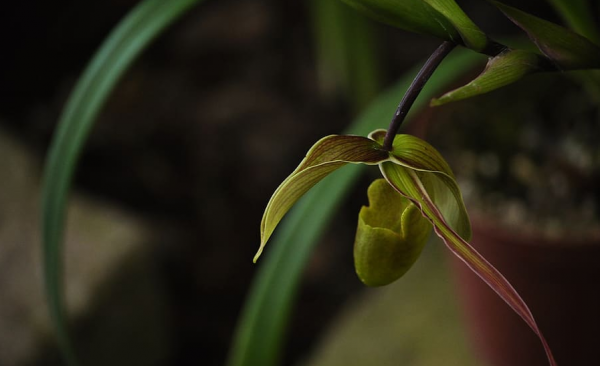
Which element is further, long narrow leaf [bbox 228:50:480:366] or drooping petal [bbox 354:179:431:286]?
long narrow leaf [bbox 228:50:480:366]

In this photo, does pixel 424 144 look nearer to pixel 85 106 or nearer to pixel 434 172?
pixel 434 172

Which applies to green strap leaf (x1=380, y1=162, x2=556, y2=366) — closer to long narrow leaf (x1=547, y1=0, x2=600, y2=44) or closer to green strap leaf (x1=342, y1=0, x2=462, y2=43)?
green strap leaf (x1=342, y1=0, x2=462, y2=43)

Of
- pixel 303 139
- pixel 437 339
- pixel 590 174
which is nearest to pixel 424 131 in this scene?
pixel 590 174

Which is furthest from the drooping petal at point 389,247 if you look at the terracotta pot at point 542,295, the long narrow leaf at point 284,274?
the terracotta pot at point 542,295

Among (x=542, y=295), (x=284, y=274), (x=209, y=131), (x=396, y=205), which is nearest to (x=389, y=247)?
(x=396, y=205)

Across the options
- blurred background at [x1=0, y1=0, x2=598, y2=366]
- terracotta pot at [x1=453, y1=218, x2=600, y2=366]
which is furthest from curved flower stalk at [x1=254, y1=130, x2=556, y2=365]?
blurred background at [x1=0, y1=0, x2=598, y2=366]

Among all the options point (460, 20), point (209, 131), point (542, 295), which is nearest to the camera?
point (460, 20)

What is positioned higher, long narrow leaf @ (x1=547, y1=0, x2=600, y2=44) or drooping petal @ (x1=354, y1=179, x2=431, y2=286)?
long narrow leaf @ (x1=547, y1=0, x2=600, y2=44)
